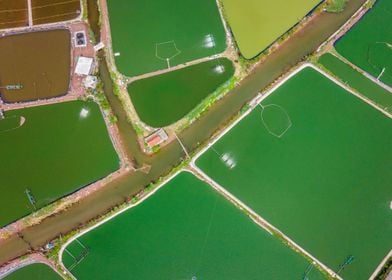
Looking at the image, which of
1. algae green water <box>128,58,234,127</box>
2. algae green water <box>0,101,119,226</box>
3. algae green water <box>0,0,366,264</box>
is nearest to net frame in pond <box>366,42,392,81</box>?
algae green water <box>0,0,366,264</box>

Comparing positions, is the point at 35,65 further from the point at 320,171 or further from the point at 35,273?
the point at 320,171

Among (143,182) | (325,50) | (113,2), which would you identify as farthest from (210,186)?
(113,2)

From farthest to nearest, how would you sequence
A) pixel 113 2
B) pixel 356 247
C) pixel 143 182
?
pixel 113 2 → pixel 143 182 → pixel 356 247

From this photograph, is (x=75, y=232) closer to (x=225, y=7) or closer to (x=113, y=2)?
(x=113, y=2)

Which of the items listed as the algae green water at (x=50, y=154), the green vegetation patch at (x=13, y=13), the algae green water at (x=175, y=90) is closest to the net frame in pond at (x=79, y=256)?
the algae green water at (x=50, y=154)

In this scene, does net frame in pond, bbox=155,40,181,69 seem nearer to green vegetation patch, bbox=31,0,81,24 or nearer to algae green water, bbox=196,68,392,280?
green vegetation patch, bbox=31,0,81,24

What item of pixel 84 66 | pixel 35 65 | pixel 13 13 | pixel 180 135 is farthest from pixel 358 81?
pixel 13 13
